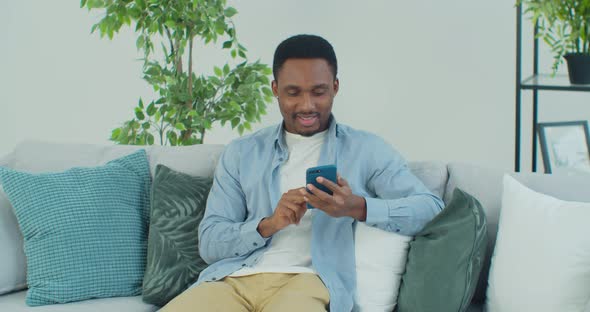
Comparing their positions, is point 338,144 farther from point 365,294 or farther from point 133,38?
point 133,38

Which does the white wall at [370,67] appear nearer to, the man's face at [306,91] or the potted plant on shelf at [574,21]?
the potted plant on shelf at [574,21]

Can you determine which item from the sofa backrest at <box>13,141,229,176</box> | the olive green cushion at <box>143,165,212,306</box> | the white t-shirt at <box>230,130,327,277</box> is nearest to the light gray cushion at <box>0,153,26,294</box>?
the sofa backrest at <box>13,141,229,176</box>

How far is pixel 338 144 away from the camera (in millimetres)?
1969

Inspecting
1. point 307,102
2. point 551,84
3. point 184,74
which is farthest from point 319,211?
point 184,74

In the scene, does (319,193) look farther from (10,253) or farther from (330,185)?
(10,253)

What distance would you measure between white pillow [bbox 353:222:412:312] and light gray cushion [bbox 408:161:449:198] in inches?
9.3

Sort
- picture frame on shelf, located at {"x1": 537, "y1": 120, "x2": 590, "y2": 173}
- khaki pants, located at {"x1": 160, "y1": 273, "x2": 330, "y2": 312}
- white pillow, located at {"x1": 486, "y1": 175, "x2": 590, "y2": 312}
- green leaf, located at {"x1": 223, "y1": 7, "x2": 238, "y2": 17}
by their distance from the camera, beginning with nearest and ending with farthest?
white pillow, located at {"x1": 486, "y1": 175, "x2": 590, "y2": 312}, khaki pants, located at {"x1": 160, "y1": 273, "x2": 330, "y2": 312}, picture frame on shelf, located at {"x1": 537, "y1": 120, "x2": 590, "y2": 173}, green leaf, located at {"x1": 223, "y1": 7, "x2": 238, "y2": 17}

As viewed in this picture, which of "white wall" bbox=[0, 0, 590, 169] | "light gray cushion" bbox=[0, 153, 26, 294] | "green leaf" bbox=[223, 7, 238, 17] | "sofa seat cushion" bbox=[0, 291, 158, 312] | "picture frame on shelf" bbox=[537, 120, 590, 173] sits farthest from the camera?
"white wall" bbox=[0, 0, 590, 169]

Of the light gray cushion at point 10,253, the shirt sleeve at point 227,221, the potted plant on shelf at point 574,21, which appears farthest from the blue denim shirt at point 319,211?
the potted plant on shelf at point 574,21

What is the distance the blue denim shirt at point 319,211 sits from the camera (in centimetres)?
176

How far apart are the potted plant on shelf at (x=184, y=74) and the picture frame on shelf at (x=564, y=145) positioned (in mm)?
1133

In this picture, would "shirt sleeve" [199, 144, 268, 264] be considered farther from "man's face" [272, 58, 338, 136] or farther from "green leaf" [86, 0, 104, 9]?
"green leaf" [86, 0, 104, 9]

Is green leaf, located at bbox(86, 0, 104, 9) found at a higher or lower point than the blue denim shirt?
higher

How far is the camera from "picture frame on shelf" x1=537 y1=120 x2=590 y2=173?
8.34ft
